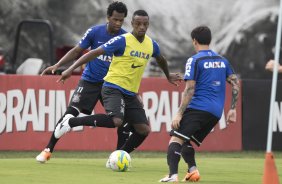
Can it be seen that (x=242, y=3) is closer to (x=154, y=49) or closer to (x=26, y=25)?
(x=26, y=25)

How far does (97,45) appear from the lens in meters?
15.1

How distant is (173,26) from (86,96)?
1252cm

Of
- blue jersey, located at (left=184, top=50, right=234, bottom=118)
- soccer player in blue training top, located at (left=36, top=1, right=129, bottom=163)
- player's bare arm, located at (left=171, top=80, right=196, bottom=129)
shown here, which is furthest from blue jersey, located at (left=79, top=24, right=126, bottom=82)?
player's bare arm, located at (left=171, top=80, right=196, bottom=129)

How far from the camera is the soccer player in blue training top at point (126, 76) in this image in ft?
45.4

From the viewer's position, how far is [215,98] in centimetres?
1273

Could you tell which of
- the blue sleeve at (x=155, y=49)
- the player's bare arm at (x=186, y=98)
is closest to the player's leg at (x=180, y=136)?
the player's bare arm at (x=186, y=98)

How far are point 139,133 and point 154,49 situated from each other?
1.25 meters

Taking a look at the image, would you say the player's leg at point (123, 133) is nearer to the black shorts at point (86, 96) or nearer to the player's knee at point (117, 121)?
the black shorts at point (86, 96)

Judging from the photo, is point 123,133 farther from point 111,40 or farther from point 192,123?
point 192,123

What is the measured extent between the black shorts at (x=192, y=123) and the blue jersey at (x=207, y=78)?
0.21ft

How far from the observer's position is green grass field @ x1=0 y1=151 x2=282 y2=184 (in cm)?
1258

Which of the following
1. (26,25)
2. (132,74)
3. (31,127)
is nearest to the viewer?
(132,74)

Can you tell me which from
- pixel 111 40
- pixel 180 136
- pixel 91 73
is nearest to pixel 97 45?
pixel 91 73

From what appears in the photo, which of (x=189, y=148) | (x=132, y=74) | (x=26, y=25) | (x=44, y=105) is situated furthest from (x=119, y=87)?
(x=26, y=25)
